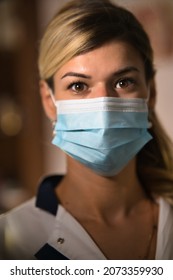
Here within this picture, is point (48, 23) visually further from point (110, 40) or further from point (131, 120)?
point (131, 120)

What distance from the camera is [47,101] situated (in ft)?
2.48

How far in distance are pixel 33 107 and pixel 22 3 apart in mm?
243

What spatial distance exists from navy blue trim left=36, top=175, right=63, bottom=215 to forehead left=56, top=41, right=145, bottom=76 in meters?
0.25

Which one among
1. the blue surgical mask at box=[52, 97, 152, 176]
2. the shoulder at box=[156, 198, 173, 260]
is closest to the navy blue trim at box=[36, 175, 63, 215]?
the blue surgical mask at box=[52, 97, 152, 176]

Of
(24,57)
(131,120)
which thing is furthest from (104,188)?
(24,57)

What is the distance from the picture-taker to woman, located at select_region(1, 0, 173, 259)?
666mm

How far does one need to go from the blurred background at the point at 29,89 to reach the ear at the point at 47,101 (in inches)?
1.5

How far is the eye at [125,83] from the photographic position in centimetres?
68

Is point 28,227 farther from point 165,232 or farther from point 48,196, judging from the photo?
point 165,232

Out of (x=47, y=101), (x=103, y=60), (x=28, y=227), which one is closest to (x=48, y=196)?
(x=28, y=227)

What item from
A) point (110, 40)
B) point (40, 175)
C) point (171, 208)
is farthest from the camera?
point (40, 175)

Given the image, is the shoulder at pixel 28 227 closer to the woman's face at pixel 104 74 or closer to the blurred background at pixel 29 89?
the blurred background at pixel 29 89

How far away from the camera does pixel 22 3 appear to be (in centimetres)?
88

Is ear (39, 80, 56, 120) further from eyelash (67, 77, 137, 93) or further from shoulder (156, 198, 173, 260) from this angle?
shoulder (156, 198, 173, 260)
